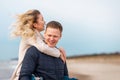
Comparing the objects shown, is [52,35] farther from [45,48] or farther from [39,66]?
[39,66]

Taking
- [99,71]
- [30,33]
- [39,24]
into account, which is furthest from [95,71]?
[30,33]

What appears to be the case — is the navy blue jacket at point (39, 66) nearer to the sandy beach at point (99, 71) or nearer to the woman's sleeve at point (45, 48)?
the woman's sleeve at point (45, 48)

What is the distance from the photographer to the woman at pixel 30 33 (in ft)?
15.4

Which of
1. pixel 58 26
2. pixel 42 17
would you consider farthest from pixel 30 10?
pixel 58 26

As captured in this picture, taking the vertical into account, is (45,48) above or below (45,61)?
above

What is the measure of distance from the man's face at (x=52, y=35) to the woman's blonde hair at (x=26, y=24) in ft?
0.68

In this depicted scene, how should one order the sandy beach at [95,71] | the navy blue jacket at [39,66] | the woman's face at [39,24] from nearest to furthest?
the navy blue jacket at [39,66] → the woman's face at [39,24] → the sandy beach at [95,71]

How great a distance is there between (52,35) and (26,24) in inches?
14.0

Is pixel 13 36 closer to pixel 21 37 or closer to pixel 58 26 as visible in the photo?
pixel 21 37

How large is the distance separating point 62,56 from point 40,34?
306 millimetres

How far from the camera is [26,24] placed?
15.9 feet

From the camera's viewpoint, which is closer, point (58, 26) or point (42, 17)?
point (58, 26)

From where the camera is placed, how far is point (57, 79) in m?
4.65

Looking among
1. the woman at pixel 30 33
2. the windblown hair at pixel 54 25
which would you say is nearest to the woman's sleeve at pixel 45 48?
the woman at pixel 30 33
